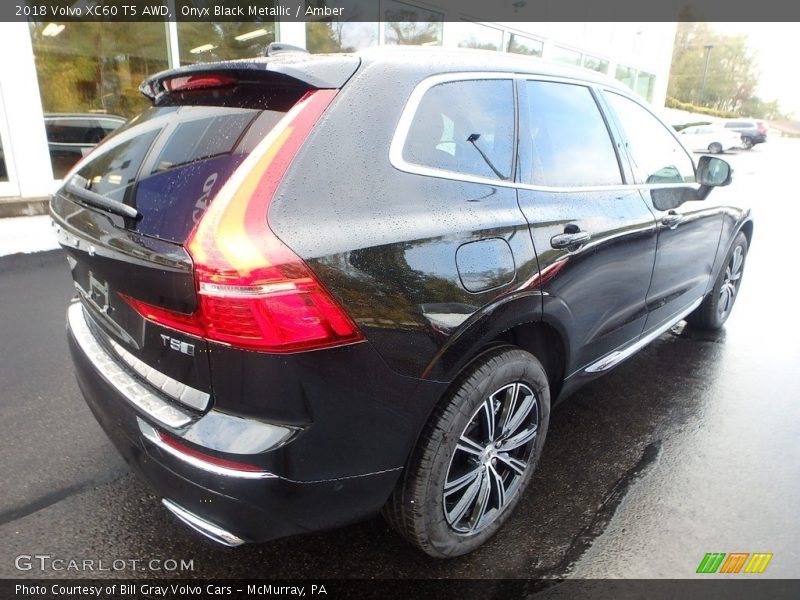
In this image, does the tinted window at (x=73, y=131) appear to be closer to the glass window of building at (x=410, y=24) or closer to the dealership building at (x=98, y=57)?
the dealership building at (x=98, y=57)

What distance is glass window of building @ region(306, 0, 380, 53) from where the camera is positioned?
9.32 meters

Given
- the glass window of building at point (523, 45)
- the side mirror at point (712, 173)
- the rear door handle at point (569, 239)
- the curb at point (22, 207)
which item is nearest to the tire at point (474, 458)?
the rear door handle at point (569, 239)

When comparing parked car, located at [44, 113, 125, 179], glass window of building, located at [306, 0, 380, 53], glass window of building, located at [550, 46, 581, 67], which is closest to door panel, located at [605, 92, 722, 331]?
parked car, located at [44, 113, 125, 179]

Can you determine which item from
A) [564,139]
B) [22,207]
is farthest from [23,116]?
[564,139]

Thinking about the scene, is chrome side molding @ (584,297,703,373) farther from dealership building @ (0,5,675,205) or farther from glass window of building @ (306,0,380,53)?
glass window of building @ (306,0,380,53)

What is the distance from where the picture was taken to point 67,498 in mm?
2273

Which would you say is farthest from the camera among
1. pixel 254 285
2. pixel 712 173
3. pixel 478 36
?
pixel 478 36

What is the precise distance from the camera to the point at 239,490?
1484 mm

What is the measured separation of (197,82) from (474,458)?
1.73m

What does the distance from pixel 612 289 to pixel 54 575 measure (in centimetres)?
258

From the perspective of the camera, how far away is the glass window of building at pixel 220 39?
8469 millimetres

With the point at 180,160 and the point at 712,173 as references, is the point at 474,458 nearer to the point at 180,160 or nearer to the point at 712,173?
the point at 180,160

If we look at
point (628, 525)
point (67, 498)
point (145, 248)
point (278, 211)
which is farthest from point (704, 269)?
point (67, 498)

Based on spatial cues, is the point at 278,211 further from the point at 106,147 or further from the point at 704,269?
the point at 704,269
